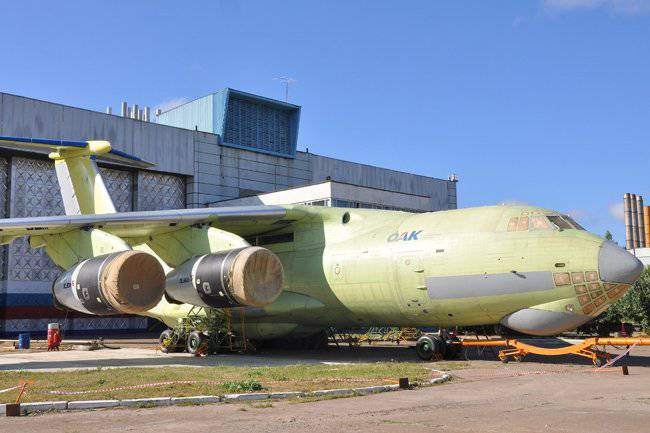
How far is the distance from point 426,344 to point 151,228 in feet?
27.5

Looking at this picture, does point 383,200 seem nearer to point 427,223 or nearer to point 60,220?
point 427,223

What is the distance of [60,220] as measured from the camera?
17781mm

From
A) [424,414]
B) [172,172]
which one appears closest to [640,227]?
[172,172]

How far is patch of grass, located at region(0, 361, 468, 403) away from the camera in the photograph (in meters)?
10.7

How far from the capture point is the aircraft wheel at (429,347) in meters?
17.3

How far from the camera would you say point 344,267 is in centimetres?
A: 1809

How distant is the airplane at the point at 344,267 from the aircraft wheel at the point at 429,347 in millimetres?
28

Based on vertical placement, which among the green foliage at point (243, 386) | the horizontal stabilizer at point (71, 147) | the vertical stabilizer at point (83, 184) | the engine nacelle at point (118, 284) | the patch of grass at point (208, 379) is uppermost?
the horizontal stabilizer at point (71, 147)

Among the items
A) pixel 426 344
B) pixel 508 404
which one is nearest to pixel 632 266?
pixel 426 344

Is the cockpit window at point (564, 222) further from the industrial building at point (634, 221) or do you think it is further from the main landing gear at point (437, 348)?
the industrial building at point (634, 221)

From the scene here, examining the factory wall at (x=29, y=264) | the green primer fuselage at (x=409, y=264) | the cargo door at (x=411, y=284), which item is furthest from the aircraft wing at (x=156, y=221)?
the factory wall at (x=29, y=264)

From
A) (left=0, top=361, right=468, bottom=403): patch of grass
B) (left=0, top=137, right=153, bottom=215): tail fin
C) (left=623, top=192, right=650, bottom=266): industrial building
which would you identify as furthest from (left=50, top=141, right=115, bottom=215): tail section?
(left=623, top=192, right=650, bottom=266): industrial building

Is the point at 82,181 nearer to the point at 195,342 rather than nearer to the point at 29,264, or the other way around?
the point at 195,342

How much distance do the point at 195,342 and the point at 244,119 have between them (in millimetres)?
21864
